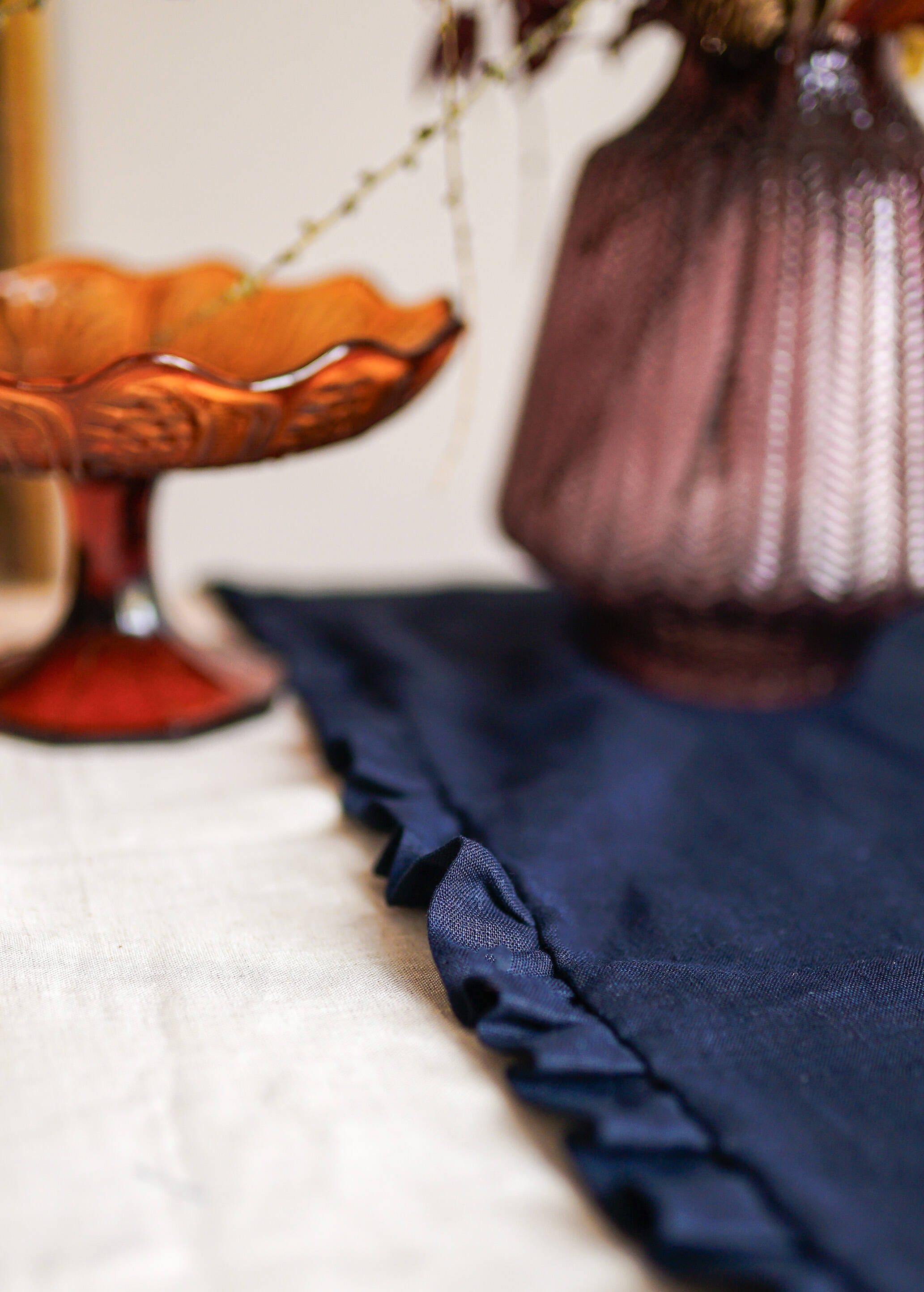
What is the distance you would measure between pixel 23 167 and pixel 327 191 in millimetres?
264

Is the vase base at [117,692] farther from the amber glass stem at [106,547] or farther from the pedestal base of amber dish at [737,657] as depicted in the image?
the pedestal base of amber dish at [737,657]

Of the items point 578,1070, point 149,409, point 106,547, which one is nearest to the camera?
point 578,1070

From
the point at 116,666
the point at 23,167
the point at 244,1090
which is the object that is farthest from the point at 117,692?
the point at 23,167

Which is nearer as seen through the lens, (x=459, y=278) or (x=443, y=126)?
(x=443, y=126)

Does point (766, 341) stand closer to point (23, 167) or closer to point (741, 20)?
point (741, 20)

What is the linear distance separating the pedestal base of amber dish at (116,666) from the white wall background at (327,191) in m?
0.28

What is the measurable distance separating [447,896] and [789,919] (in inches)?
4.7

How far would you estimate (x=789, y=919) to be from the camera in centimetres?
37

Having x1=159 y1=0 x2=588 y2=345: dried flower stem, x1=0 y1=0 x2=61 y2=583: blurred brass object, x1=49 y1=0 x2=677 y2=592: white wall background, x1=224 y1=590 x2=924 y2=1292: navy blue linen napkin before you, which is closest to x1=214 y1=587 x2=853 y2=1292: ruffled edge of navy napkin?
x1=224 y1=590 x2=924 y2=1292: navy blue linen napkin

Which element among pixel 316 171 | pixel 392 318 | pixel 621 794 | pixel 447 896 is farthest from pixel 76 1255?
pixel 316 171

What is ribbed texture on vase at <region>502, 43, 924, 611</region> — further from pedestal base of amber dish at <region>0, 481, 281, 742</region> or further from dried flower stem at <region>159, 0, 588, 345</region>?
pedestal base of amber dish at <region>0, 481, 281, 742</region>

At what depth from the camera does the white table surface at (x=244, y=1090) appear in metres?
0.24

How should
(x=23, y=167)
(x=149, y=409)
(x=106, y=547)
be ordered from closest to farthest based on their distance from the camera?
1. (x=149, y=409)
2. (x=106, y=547)
3. (x=23, y=167)

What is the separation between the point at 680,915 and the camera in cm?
37
